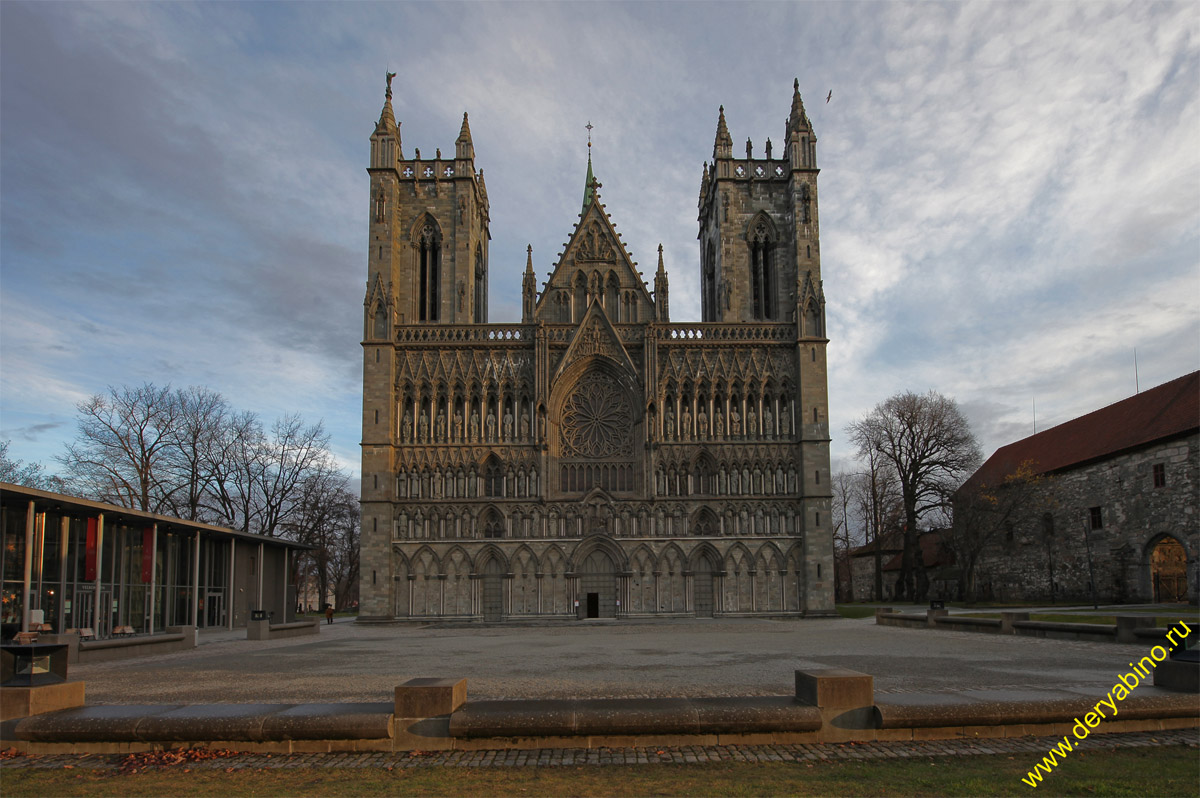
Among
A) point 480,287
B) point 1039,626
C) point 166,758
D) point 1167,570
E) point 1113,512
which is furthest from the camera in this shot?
point 480,287

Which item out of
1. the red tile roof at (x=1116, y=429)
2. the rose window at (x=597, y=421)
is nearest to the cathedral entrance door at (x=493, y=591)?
the rose window at (x=597, y=421)

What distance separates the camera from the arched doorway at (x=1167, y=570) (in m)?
44.9

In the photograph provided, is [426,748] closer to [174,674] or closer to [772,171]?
[174,674]

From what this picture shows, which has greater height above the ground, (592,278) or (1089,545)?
(592,278)

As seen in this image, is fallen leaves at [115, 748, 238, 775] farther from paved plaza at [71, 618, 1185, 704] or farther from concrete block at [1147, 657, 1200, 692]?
concrete block at [1147, 657, 1200, 692]

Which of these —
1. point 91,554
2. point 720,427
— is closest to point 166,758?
point 91,554

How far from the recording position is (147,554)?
115 feet

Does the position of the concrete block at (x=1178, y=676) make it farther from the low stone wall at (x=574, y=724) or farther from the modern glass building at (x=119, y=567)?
the modern glass building at (x=119, y=567)

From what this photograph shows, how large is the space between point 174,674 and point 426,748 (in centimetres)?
1185

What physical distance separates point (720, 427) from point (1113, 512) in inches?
840

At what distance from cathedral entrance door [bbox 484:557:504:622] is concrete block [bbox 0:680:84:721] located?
38636 mm

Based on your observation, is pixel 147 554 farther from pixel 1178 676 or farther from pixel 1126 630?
pixel 1178 676

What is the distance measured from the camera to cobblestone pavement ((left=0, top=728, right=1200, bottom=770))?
9.80 m

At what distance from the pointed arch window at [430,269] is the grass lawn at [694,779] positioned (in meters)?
47.2
